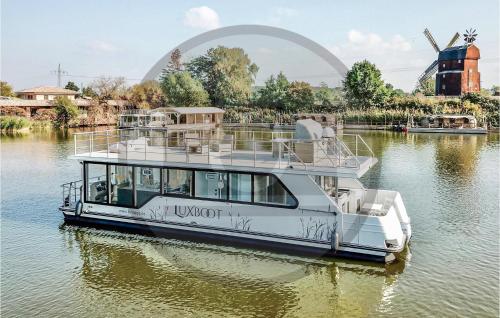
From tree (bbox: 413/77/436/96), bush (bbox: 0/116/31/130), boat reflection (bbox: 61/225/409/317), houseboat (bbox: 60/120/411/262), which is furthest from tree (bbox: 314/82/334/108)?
boat reflection (bbox: 61/225/409/317)

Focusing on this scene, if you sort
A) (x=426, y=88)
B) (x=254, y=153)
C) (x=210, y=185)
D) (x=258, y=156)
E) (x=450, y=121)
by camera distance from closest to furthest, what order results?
(x=254, y=153)
(x=210, y=185)
(x=258, y=156)
(x=450, y=121)
(x=426, y=88)

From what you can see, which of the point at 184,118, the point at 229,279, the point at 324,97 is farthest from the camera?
the point at 324,97

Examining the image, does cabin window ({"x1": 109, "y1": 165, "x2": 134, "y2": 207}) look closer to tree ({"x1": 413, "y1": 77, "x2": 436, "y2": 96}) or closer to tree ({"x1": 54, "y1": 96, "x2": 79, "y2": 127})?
tree ({"x1": 54, "y1": 96, "x2": 79, "y2": 127})

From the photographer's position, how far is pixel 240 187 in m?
16.4

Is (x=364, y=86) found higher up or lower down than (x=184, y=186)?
higher up

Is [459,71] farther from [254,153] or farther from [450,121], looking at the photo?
[254,153]

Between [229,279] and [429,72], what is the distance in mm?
97618

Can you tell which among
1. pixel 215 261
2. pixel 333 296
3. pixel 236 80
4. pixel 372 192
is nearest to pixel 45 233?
pixel 215 261

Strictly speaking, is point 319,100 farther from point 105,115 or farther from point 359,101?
point 105,115

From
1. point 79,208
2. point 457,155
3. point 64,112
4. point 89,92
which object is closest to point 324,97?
point 457,155

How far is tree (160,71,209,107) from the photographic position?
2865 inches

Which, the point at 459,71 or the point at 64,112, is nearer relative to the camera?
the point at 64,112

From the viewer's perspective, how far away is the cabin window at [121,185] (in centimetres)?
1812

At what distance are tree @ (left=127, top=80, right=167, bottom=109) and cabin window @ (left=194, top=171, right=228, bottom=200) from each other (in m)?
70.2
